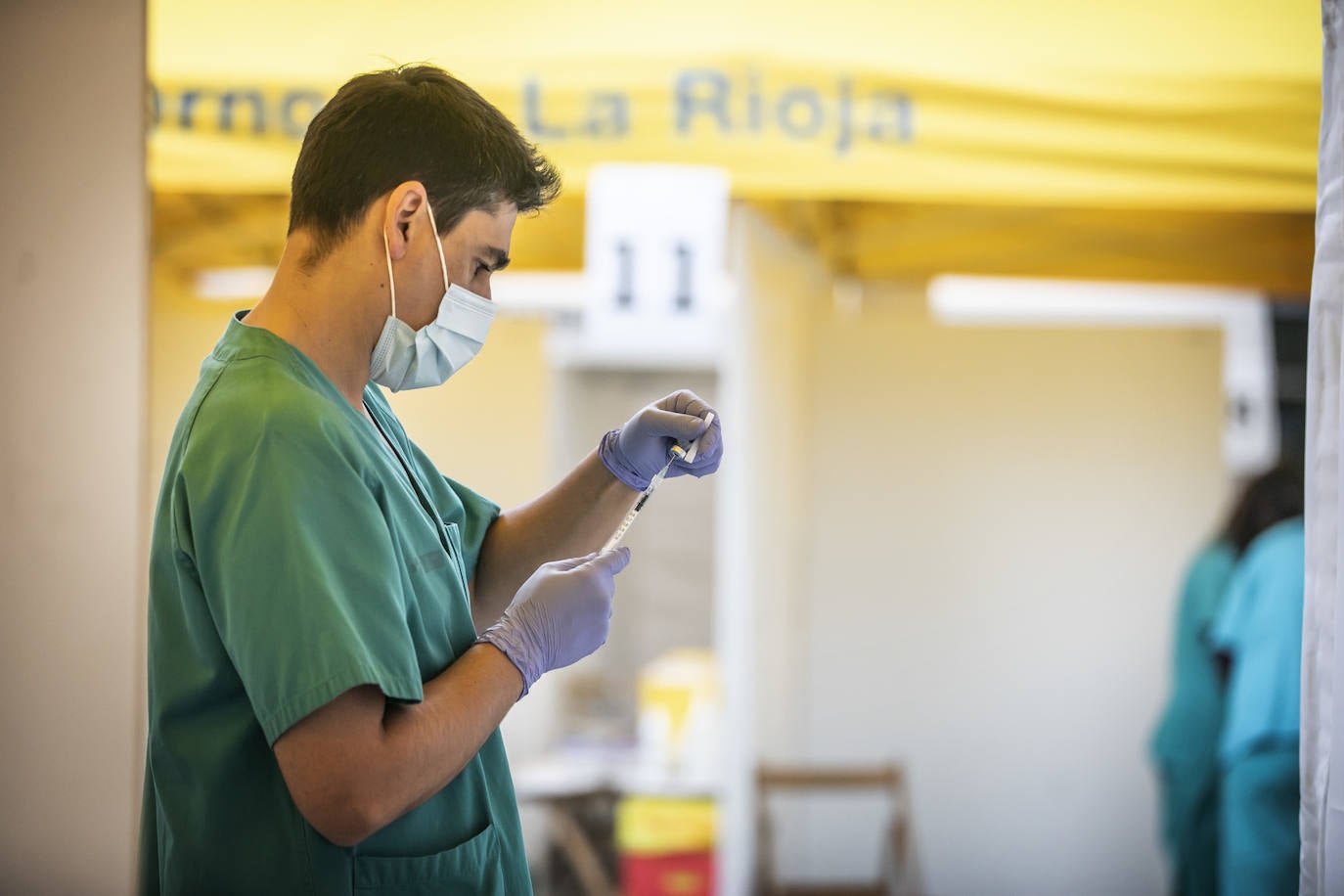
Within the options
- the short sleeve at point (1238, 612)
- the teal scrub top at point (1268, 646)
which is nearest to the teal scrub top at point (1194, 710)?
the short sleeve at point (1238, 612)

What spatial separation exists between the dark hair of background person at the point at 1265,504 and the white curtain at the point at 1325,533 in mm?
2444

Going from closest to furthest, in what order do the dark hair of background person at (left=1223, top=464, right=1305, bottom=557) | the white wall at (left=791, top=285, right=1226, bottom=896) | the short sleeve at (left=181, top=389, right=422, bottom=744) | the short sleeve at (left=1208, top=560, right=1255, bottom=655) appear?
the short sleeve at (left=181, top=389, right=422, bottom=744)
the short sleeve at (left=1208, top=560, right=1255, bottom=655)
the dark hair of background person at (left=1223, top=464, right=1305, bottom=557)
the white wall at (left=791, top=285, right=1226, bottom=896)

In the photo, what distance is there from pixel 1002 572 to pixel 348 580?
408 centimetres

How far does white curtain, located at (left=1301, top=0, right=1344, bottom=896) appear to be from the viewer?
4.14ft

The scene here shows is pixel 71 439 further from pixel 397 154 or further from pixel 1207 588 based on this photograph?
pixel 1207 588

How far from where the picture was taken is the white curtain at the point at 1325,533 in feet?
4.14

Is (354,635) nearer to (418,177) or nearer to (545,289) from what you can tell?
(418,177)

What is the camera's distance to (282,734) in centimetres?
96

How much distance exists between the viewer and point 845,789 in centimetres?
462

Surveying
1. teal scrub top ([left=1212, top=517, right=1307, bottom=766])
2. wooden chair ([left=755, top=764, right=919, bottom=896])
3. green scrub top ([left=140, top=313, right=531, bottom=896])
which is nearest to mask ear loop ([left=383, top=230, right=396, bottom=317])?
green scrub top ([left=140, top=313, right=531, bottom=896])

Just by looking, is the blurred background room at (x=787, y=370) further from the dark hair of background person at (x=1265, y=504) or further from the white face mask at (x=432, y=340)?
the white face mask at (x=432, y=340)

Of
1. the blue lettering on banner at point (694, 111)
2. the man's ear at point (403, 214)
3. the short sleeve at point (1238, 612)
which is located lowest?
the short sleeve at point (1238, 612)

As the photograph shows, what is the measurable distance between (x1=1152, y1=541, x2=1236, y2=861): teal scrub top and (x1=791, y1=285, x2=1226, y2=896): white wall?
1014mm

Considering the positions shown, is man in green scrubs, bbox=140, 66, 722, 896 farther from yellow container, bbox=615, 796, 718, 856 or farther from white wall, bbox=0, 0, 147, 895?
yellow container, bbox=615, 796, 718, 856
